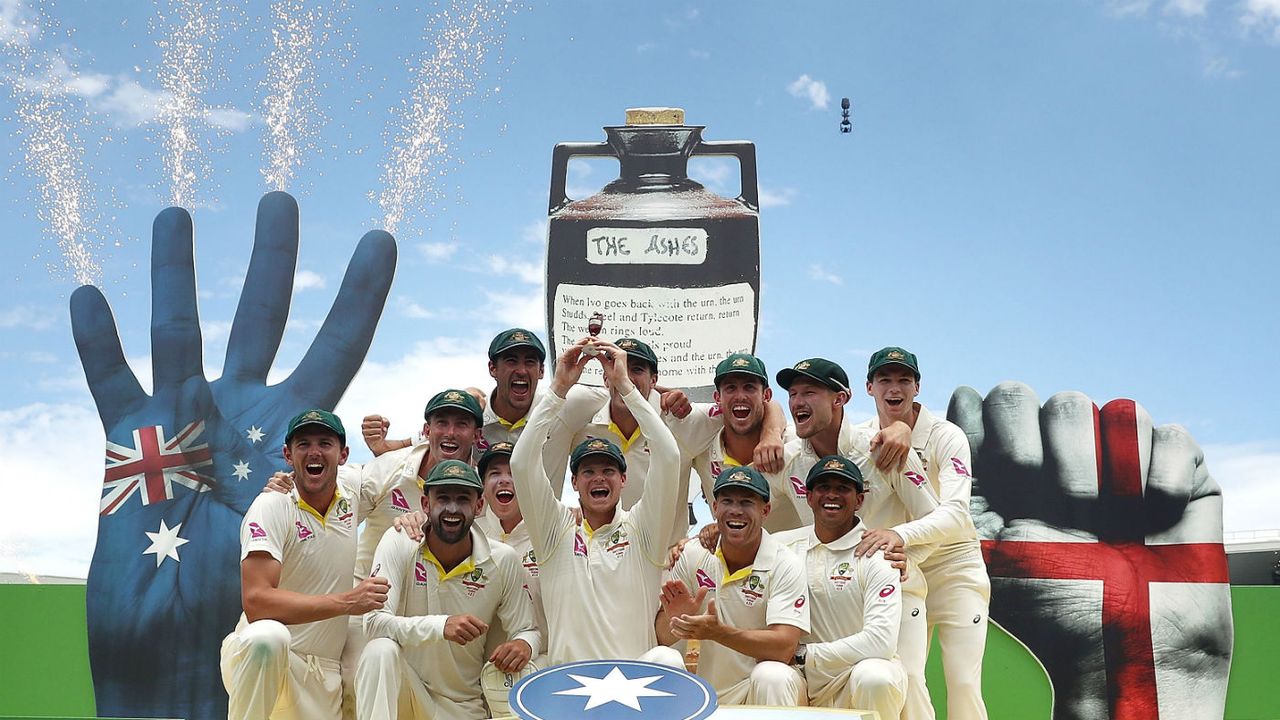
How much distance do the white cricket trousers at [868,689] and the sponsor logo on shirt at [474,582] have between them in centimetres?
146

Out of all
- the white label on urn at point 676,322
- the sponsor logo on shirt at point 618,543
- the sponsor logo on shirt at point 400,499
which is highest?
the white label on urn at point 676,322

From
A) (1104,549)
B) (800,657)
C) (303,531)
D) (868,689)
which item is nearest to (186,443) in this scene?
(303,531)

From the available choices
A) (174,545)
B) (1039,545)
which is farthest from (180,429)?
(1039,545)

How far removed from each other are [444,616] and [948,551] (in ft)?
8.33

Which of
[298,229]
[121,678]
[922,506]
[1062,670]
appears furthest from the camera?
[298,229]

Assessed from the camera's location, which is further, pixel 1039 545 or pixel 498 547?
pixel 1039 545

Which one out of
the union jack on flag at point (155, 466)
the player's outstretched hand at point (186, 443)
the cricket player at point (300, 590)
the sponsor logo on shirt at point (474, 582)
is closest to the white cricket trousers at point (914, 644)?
the sponsor logo on shirt at point (474, 582)

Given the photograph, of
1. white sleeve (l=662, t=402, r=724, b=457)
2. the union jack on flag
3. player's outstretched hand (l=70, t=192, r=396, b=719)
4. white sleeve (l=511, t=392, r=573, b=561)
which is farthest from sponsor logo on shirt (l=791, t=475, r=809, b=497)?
the union jack on flag

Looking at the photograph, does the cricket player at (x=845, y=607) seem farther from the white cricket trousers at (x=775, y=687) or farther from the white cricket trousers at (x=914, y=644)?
the white cricket trousers at (x=914, y=644)

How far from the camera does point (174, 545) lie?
808 cm

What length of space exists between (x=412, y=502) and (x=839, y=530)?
6.73 ft

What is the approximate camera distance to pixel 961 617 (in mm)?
5387

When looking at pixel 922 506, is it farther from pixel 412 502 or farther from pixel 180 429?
pixel 180 429

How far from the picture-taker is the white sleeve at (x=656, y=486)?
183 inches
